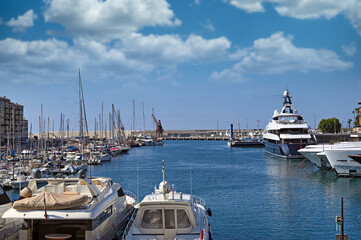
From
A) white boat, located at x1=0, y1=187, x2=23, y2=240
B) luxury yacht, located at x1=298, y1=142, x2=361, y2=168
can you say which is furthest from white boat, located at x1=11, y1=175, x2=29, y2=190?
luxury yacht, located at x1=298, y1=142, x2=361, y2=168

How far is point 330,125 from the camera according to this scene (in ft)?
481

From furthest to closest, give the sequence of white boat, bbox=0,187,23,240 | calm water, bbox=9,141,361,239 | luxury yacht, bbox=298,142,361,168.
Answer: luxury yacht, bbox=298,142,361,168
calm water, bbox=9,141,361,239
white boat, bbox=0,187,23,240

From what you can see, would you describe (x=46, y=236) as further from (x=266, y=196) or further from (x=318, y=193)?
(x=318, y=193)

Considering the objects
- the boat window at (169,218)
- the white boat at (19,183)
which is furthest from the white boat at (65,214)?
the white boat at (19,183)

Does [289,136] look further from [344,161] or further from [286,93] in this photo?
[344,161]

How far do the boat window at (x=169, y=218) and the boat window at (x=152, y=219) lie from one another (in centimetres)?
23

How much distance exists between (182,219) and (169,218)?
A: 1.88 feet

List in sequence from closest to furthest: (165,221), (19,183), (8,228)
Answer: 1. (165,221)
2. (8,228)
3. (19,183)

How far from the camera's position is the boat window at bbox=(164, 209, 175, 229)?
54.5 ft

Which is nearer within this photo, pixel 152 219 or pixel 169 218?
pixel 169 218

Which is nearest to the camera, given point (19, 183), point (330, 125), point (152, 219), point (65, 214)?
point (65, 214)

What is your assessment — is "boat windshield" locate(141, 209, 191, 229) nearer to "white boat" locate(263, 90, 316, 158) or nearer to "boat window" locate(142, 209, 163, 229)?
"boat window" locate(142, 209, 163, 229)

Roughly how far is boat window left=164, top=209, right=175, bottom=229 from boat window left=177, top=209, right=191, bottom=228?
0.26 metres

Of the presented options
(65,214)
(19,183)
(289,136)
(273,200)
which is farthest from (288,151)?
(65,214)
